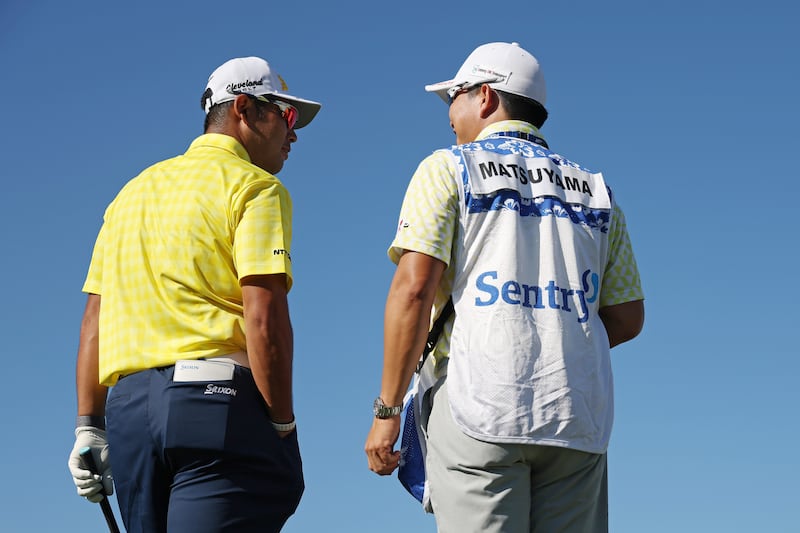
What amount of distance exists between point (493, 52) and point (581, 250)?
Result: 126 centimetres

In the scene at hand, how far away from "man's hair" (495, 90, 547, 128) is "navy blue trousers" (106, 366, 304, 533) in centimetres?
189

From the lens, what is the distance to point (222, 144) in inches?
218

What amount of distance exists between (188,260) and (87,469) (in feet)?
4.39

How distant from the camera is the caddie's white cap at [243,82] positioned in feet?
18.8

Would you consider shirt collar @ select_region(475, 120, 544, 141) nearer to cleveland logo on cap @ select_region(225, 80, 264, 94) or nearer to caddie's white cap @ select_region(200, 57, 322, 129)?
caddie's white cap @ select_region(200, 57, 322, 129)

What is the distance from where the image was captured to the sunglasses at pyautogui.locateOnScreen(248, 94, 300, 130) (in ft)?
19.1

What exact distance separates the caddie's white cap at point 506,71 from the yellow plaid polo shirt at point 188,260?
119cm

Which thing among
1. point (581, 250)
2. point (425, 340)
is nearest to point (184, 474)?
point (425, 340)

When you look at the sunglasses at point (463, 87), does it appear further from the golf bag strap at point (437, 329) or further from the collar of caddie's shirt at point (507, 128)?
the golf bag strap at point (437, 329)

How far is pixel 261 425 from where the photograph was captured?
4844 mm

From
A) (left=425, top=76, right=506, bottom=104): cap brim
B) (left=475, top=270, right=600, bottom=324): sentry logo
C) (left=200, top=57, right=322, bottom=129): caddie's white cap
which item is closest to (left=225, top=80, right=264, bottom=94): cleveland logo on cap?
(left=200, top=57, right=322, bottom=129): caddie's white cap

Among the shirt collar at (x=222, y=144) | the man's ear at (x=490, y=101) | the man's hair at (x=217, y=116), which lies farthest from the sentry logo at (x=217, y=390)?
the man's ear at (x=490, y=101)

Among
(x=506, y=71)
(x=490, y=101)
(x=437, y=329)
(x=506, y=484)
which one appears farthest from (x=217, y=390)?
(x=506, y=71)

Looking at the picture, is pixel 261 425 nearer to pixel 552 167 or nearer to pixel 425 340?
pixel 425 340
